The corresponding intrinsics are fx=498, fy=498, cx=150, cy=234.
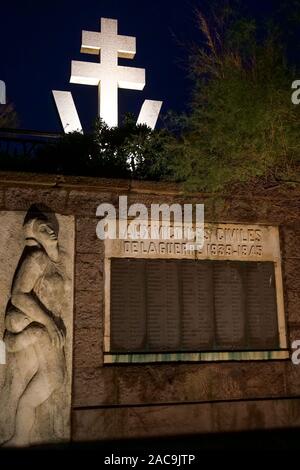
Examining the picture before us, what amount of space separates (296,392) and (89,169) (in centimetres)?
473

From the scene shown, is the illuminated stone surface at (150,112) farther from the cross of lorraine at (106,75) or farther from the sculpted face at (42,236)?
the sculpted face at (42,236)

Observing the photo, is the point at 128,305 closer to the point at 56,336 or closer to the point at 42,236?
the point at 56,336

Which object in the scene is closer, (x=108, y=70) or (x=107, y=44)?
(x=108, y=70)

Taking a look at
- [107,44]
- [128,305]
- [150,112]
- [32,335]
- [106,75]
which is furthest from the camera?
[150,112]

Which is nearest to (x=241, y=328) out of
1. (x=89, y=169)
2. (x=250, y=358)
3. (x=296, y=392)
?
(x=250, y=358)

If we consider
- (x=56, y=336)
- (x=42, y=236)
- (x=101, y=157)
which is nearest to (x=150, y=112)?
(x=101, y=157)

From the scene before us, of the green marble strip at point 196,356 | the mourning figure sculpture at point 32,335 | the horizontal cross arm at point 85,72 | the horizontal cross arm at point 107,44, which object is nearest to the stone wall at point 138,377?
the green marble strip at point 196,356

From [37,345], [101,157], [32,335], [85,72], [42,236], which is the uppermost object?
Result: [85,72]

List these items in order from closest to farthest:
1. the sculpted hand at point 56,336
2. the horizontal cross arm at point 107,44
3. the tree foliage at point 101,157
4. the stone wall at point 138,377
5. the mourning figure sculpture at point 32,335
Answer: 1. the mourning figure sculpture at point 32,335
2. the sculpted hand at point 56,336
3. the stone wall at point 138,377
4. the tree foliage at point 101,157
5. the horizontal cross arm at point 107,44

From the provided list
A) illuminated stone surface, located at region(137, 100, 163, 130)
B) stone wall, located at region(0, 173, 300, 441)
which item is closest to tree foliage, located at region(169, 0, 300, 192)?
stone wall, located at region(0, 173, 300, 441)

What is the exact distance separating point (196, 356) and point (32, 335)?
2300 mm

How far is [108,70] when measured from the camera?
11.7 metres

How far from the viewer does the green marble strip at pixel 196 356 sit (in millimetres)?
6715

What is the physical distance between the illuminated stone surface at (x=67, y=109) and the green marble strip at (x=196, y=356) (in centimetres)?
640
